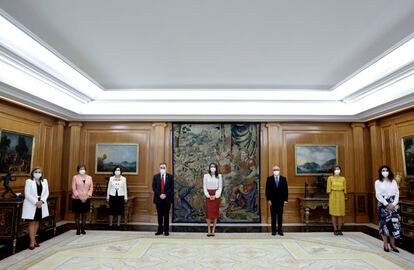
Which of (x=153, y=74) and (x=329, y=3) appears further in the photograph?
(x=153, y=74)

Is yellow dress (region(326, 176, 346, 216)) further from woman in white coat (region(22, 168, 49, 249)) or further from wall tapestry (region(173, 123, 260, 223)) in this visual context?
woman in white coat (region(22, 168, 49, 249))

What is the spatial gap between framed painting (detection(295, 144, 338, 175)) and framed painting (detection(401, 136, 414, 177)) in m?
1.82

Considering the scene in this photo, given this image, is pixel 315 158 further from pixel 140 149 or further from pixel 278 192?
pixel 140 149

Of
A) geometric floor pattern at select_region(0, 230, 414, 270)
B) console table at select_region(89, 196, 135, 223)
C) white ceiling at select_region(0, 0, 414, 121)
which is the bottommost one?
geometric floor pattern at select_region(0, 230, 414, 270)

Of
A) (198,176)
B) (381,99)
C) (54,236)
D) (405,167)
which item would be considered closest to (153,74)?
(198,176)

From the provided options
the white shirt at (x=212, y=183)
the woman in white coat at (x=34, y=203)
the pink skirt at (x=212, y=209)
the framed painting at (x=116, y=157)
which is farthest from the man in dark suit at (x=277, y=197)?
the woman in white coat at (x=34, y=203)

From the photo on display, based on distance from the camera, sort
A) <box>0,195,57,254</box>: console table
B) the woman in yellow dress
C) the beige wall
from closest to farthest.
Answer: <box>0,195,57,254</box>: console table < the woman in yellow dress < the beige wall

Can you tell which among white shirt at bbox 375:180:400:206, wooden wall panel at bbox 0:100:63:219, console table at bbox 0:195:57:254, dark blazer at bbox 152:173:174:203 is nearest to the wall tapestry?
dark blazer at bbox 152:173:174:203

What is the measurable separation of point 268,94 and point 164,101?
9.19 feet

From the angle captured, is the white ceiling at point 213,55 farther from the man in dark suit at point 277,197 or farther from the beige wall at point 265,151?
the man in dark suit at point 277,197

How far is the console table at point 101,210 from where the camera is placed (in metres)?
7.83

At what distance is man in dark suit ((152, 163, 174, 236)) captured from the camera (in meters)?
6.91

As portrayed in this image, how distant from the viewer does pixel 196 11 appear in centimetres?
383

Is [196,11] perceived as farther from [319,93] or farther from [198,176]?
[198,176]
